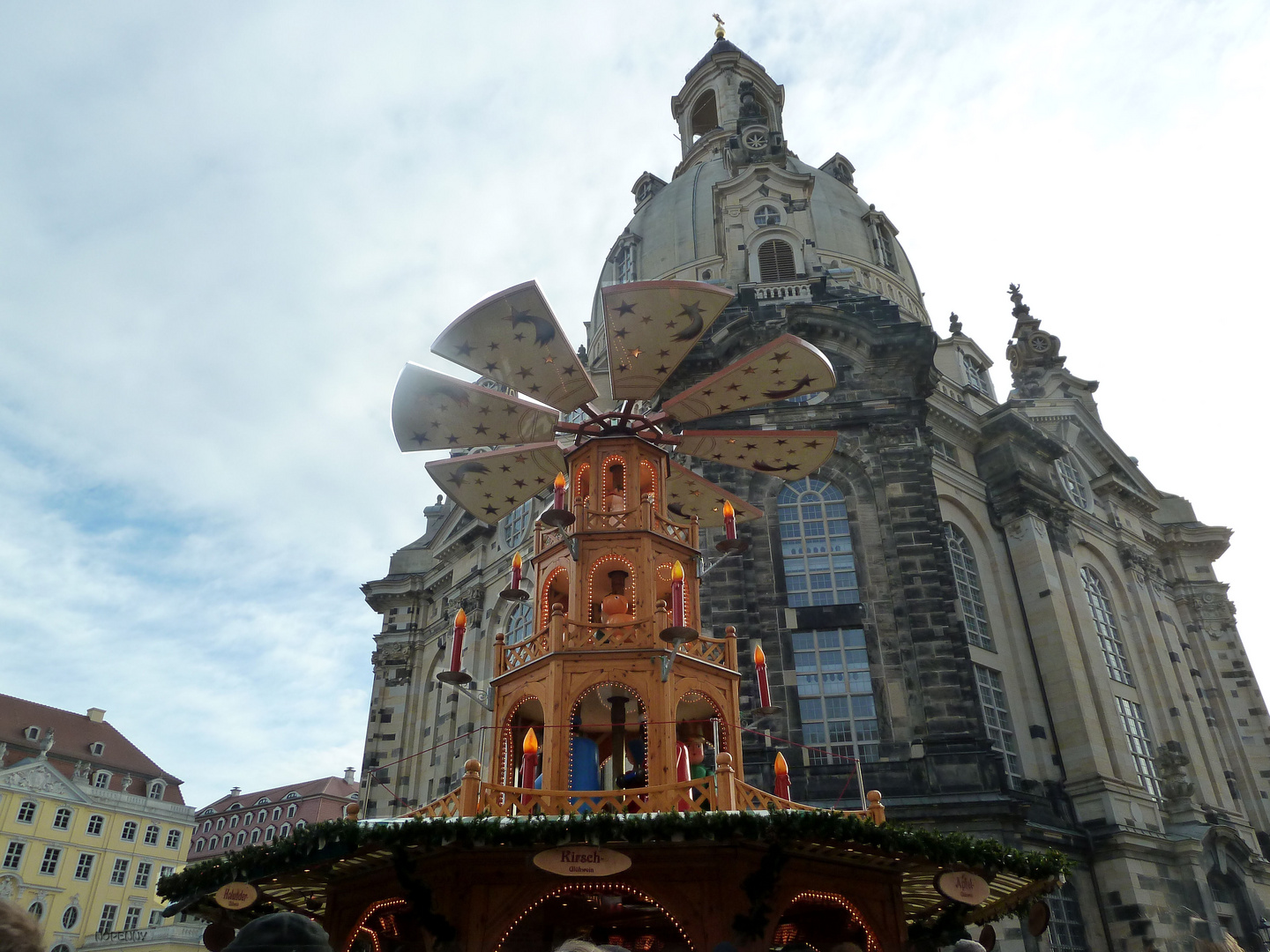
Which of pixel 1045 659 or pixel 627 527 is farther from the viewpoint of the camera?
pixel 1045 659

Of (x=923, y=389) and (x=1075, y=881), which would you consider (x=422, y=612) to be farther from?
(x=1075, y=881)

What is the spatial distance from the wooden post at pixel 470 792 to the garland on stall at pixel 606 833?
84cm

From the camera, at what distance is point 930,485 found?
2408cm

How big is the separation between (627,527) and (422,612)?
26107 mm

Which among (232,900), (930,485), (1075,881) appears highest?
(930,485)

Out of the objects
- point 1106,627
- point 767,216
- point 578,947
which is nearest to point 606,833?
point 578,947

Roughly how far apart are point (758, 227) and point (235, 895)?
29.5 metres

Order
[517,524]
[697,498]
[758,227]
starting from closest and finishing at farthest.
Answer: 1. [697,498]
2. [517,524]
3. [758,227]

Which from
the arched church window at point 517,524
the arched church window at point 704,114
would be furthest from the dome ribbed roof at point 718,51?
the arched church window at point 517,524

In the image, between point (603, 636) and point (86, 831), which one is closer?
point (603, 636)

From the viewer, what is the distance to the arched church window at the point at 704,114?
54.8 meters

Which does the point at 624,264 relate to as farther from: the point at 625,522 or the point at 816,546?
the point at 625,522

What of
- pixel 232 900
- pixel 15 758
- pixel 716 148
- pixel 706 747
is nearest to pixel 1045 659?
pixel 706 747

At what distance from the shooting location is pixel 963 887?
1004 centimetres
